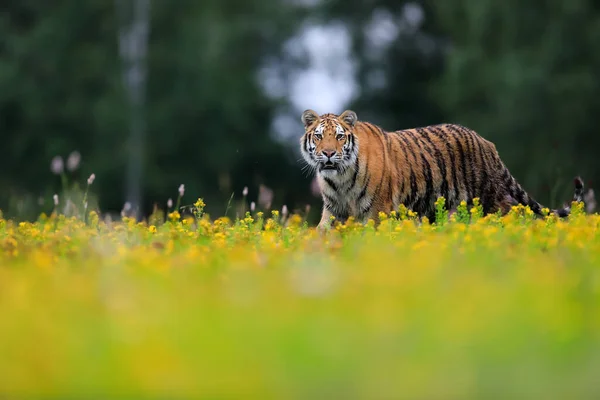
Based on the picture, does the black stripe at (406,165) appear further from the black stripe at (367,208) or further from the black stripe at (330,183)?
the black stripe at (330,183)

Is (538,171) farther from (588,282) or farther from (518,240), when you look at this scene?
(588,282)

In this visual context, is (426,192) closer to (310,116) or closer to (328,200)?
(328,200)

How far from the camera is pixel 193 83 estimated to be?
29.1m

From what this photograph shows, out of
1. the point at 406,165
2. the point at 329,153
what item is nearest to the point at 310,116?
the point at 329,153

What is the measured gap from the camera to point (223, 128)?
28.2 metres

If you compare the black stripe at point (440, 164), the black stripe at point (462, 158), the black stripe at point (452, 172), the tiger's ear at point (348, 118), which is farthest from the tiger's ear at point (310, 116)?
the black stripe at point (462, 158)

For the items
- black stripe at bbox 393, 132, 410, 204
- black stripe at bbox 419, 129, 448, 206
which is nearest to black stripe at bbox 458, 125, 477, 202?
black stripe at bbox 419, 129, 448, 206

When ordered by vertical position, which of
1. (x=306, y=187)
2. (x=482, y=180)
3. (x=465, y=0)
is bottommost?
(x=306, y=187)

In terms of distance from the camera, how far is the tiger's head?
8.41 metres

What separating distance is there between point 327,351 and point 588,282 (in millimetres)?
1424

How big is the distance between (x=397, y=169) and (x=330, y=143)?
25.9 inches

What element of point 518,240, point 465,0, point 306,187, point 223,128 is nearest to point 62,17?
point 223,128

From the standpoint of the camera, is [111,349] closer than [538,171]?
Yes

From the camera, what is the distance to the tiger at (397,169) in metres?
8.43
